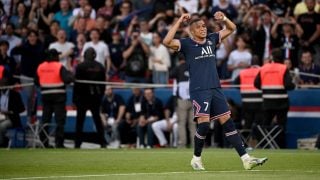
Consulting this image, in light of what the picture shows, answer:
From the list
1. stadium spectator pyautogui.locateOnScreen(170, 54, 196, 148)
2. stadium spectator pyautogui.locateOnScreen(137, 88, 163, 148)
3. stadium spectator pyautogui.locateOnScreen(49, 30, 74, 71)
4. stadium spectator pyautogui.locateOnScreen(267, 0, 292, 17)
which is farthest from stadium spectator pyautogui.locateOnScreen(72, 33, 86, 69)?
stadium spectator pyautogui.locateOnScreen(267, 0, 292, 17)

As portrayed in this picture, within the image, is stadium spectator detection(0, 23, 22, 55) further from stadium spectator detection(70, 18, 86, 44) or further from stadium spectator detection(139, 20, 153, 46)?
stadium spectator detection(139, 20, 153, 46)

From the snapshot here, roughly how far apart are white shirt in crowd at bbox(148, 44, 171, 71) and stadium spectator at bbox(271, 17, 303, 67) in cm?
296

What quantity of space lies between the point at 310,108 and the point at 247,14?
3278 mm

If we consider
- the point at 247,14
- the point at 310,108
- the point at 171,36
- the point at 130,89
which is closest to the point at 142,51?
the point at 130,89

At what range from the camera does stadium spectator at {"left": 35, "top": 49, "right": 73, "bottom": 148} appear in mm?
24281

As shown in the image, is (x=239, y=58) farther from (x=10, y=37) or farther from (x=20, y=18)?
(x=20, y=18)

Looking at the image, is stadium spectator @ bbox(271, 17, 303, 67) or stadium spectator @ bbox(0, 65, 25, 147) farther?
stadium spectator @ bbox(0, 65, 25, 147)

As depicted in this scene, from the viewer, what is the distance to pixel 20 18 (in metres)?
29.2

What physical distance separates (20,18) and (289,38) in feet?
28.4

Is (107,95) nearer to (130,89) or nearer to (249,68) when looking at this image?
(130,89)

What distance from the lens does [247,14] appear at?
85.7ft

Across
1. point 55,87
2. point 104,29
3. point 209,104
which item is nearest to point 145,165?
point 209,104

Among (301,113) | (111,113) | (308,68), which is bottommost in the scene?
(111,113)

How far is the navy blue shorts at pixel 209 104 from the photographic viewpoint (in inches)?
607
